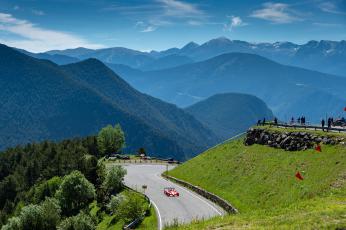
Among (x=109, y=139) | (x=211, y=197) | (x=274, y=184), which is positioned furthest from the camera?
(x=109, y=139)

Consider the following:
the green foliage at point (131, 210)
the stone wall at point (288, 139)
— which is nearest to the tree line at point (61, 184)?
Result: the green foliage at point (131, 210)

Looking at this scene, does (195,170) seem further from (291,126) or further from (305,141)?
(305,141)

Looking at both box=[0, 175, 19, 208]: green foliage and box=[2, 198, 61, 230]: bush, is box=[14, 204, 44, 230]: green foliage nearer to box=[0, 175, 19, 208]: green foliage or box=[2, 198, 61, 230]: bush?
box=[2, 198, 61, 230]: bush

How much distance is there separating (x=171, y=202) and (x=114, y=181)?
60.1 ft

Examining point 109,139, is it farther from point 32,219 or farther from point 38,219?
point 32,219

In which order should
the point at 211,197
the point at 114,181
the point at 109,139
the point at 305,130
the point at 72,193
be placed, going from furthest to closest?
the point at 109,139, the point at 114,181, the point at 72,193, the point at 211,197, the point at 305,130

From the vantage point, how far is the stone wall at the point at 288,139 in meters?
62.8

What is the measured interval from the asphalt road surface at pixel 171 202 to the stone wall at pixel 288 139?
1480 centimetres

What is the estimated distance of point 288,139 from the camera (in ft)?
231

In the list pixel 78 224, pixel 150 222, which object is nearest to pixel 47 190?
pixel 78 224

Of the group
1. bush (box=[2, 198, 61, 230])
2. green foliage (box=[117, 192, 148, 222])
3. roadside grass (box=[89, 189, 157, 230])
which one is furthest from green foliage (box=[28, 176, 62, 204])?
green foliage (box=[117, 192, 148, 222])

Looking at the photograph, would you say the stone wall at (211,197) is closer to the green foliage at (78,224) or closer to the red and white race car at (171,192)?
the red and white race car at (171,192)

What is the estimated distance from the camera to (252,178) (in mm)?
66062

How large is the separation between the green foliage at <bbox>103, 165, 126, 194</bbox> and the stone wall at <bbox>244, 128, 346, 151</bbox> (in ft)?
86.9
